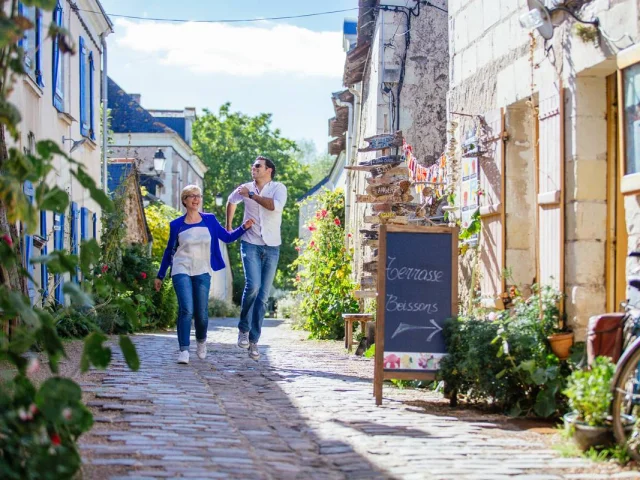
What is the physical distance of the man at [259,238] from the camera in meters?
9.34

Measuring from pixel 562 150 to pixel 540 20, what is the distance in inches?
36.6

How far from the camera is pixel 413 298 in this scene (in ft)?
22.4

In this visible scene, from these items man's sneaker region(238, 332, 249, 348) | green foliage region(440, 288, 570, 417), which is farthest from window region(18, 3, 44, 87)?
green foliage region(440, 288, 570, 417)

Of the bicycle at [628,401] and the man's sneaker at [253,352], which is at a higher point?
the bicycle at [628,401]

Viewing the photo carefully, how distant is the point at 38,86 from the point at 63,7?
3.06 metres

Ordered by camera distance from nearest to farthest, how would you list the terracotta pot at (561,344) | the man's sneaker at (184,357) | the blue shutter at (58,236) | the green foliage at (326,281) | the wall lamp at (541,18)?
the terracotta pot at (561,344) → the wall lamp at (541,18) → the man's sneaker at (184,357) → the blue shutter at (58,236) → the green foliage at (326,281)

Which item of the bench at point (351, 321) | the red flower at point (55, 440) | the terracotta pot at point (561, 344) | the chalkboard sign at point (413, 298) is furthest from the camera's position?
the bench at point (351, 321)

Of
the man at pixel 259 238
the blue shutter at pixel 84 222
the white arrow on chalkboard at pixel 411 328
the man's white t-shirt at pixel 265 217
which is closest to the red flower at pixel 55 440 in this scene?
the white arrow on chalkboard at pixel 411 328

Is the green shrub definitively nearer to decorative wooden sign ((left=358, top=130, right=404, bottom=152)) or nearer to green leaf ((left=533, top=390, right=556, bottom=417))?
decorative wooden sign ((left=358, top=130, right=404, bottom=152))

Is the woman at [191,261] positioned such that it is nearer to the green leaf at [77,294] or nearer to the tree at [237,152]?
the green leaf at [77,294]

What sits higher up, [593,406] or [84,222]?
[84,222]

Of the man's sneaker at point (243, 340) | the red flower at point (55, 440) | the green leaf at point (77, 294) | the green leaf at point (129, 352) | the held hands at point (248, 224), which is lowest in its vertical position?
the man's sneaker at point (243, 340)

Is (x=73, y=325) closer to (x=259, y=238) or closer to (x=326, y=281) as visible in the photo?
(x=259, y=238)

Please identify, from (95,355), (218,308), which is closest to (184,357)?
(95,355)
